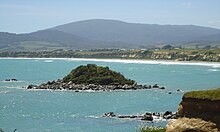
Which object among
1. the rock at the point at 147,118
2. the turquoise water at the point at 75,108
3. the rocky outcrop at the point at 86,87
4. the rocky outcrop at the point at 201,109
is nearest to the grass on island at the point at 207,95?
the rocky outcrop at the point at 201,109

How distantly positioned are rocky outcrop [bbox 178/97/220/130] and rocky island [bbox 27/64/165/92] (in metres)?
64.7

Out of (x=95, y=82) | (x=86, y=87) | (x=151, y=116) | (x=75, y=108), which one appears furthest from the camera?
(x=95, y=82)

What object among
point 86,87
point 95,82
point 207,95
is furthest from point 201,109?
point 95,82

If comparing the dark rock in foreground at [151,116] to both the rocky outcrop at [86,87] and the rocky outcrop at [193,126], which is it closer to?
the rocky outcrop at [193,126]

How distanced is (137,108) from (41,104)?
14.2 m

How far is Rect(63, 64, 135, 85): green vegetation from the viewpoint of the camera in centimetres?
9606

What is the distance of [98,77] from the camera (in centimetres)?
9669

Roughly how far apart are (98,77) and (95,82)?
44.8 inches

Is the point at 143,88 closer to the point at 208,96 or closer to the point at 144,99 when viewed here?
the point at 144,99

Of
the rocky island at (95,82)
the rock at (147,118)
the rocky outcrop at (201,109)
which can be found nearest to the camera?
the rocky outcrop at (201,109)

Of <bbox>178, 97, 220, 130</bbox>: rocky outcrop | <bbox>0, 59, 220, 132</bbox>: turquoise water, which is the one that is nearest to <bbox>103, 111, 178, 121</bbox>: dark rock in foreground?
<bbox>0, 59, 220, 132</bbox>: turquoise water

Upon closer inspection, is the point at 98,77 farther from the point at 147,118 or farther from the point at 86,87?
the point at 147,118

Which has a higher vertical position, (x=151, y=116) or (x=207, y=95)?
(x=207, y=95)

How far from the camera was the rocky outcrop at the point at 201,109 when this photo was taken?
2522 cm
